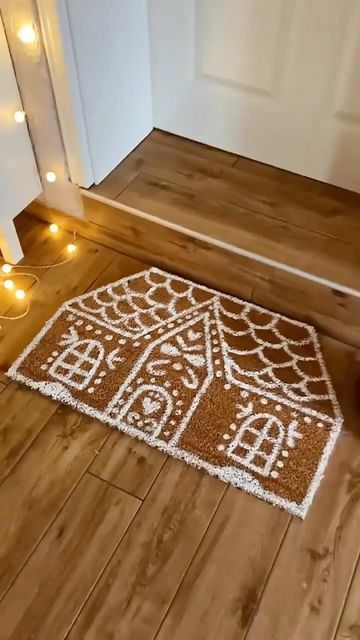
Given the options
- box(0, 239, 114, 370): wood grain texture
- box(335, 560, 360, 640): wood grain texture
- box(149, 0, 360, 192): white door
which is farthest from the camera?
box(0, 239, 114, 370): wood grain texture

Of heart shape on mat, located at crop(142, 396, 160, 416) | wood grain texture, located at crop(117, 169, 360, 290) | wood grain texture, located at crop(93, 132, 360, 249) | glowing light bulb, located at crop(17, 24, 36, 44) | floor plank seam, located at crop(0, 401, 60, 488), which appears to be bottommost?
floor plank seam, located at crop(0, 401, 60, 488)

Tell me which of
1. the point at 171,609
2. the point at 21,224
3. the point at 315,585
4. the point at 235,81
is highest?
the point at 235,81

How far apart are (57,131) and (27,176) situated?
0.55 ft

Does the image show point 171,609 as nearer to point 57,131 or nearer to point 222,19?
point 57,131

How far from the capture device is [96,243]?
6.23ft

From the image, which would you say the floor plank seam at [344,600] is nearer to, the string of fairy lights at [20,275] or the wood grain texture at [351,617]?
the wood grain texture at [351,617]

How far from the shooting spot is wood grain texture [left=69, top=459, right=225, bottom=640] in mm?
1239

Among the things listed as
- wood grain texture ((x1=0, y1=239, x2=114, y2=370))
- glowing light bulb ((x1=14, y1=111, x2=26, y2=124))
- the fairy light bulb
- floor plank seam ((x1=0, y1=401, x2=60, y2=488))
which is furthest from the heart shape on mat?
glowing light bulb ((x1=14, y1=111, x2=26, y2=124))

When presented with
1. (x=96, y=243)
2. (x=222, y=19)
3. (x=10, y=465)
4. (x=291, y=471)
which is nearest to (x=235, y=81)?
(x=222, y=19)

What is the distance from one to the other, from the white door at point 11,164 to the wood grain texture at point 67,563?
2.38 ft

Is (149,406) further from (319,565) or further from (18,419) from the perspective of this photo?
(319,565)

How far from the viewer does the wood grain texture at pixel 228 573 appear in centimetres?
124

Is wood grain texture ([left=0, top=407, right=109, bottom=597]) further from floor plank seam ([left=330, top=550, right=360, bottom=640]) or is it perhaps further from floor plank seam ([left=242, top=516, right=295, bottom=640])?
floor plank seam ([left=330, top=550, right=360, bottom=640])

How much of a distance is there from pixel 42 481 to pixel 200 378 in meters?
0.44
